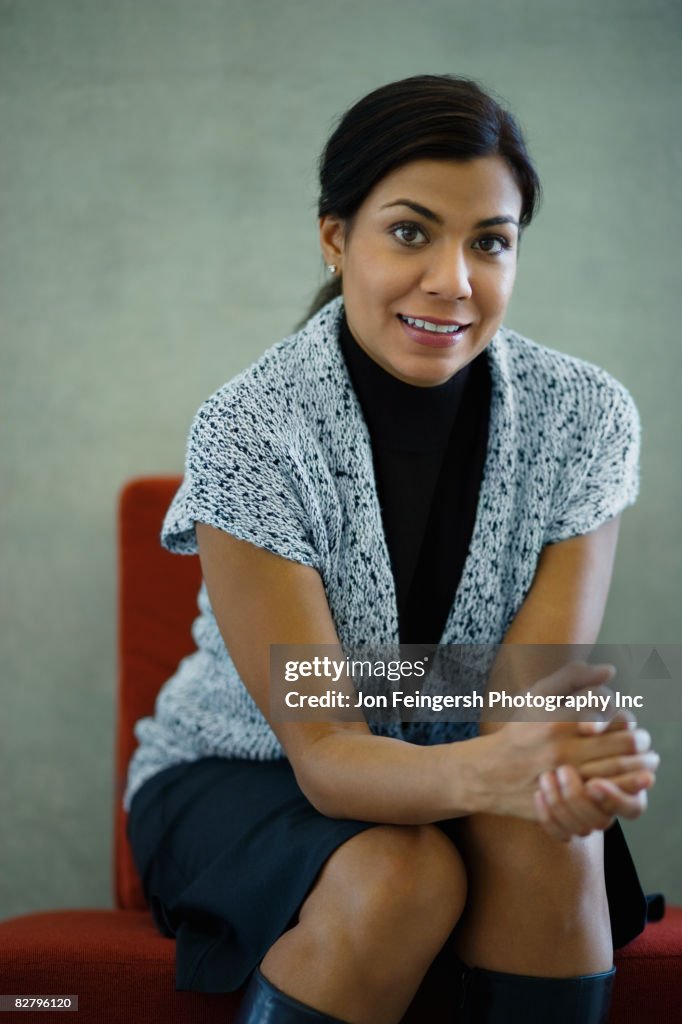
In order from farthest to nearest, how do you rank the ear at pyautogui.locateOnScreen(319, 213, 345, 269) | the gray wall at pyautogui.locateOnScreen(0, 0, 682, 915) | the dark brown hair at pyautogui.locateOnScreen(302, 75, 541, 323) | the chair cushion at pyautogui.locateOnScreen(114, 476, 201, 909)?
the gray wall at pyautogui.locateOnScreen(0, 0, 682, 915) → the chair cushion at pyautogui.locateOnScreen(114, 476, 201, 909) → the ear at pyautogui.locateOnScreen(319, 213, 345, 269) → the dark brown hair at pyautogui.locateOnScreen(302, 75, 541, 323)

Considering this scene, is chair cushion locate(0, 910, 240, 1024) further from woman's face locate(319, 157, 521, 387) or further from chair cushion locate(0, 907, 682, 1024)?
woman's face locate(319, 157, 521, 387)

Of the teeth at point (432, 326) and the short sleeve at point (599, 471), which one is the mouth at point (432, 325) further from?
the short sleeve at point (599, 471)

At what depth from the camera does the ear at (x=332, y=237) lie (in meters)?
1.17

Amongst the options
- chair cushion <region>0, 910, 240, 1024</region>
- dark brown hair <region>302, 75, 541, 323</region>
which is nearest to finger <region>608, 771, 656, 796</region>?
chair cushion <region>0, 910, 240, 1024</region>

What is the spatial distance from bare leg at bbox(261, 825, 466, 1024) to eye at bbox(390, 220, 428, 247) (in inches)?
22.6

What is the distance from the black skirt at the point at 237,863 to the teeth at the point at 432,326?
1.64 feet

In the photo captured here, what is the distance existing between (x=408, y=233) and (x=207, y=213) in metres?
0.72

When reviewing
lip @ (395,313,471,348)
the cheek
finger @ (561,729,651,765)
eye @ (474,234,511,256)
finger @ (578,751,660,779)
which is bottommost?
finger @ (578,751,660,779)

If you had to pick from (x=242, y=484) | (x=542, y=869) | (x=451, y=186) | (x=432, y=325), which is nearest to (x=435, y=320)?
(x=432, y=325)

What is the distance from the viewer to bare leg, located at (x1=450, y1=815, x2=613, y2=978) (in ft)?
3.08

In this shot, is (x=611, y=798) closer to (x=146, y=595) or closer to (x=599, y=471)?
(x=599, y=471)

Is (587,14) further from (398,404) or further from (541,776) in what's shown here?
(541,776)

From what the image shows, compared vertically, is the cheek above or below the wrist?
above

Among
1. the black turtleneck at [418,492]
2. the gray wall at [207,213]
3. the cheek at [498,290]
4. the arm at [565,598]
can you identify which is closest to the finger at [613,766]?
the arm at [565,598]
